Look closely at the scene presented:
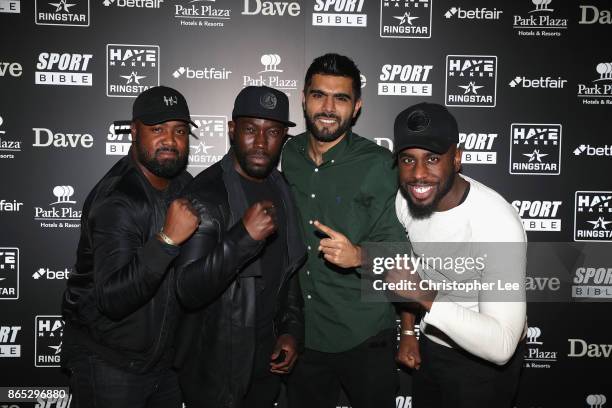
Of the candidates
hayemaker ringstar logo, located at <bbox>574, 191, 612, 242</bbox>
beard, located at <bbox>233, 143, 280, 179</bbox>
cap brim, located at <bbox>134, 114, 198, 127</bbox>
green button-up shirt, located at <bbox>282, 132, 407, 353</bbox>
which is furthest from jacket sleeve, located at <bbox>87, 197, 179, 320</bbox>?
hayemaker ringstar logo, located at <bbox>574, 191, 612, 242</bbox>

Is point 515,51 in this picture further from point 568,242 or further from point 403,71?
point 568,242

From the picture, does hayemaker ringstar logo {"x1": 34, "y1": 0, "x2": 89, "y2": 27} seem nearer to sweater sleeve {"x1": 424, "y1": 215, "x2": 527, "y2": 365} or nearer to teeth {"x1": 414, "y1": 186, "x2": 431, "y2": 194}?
teeth {"x1": 414, "y1": 186, "x2": 431, "y2": 194}

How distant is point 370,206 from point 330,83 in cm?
60

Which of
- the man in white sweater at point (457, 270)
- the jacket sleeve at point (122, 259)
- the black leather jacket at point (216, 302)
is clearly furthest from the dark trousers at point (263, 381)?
the man in white sweater at point (457, 270)

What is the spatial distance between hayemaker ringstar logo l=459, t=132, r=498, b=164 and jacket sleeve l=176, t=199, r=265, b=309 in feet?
5.73

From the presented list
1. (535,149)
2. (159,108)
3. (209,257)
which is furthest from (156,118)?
(535,149)

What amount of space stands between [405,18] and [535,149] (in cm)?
114

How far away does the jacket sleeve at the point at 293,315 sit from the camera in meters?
2.03

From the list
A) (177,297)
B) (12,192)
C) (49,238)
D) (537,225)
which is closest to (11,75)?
(12,192)

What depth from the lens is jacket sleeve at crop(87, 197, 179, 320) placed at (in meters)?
1.57

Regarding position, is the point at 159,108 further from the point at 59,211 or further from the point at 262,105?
the point at 59,211

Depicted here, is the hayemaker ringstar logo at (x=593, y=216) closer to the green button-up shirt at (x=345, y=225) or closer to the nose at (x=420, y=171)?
the green button-up shirt at (x=345, y=225)

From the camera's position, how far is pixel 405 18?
283cm

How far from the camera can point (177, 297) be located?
73.0 inches
